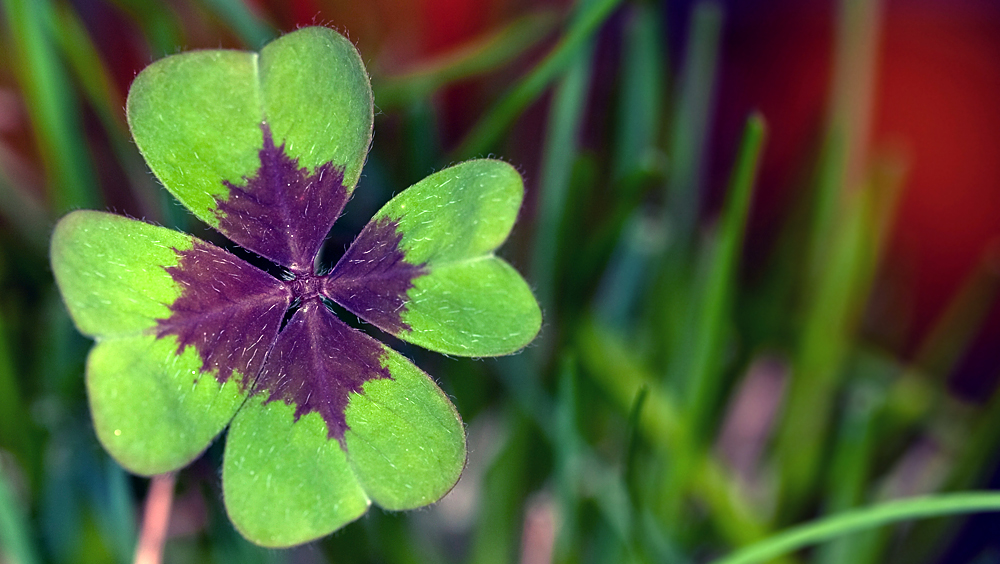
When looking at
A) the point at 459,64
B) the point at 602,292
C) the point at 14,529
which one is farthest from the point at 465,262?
the point at 602,292

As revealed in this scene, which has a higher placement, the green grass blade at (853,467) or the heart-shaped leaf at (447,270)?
the heart-shaped leaf at (447,270)

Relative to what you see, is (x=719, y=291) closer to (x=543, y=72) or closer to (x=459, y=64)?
(x=543, y=72)

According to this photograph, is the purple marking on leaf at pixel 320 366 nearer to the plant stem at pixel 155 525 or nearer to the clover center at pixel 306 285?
the clover center at pixel 306 285

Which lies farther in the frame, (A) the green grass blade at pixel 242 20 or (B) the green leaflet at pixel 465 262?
(A) the green grass blade at pixel 242 20

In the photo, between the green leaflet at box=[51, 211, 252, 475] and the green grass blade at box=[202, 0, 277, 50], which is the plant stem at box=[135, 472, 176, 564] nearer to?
the green leaflet at box=[51, 211, 252, 475]

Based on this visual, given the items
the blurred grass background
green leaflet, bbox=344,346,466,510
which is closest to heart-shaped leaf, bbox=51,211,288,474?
green leaflet, bbox=344,346,466,510

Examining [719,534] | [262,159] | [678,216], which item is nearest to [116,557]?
[262,159]

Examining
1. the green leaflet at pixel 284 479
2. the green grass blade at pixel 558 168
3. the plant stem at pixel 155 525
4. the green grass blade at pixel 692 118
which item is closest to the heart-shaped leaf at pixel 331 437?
the green leaflet at pixel 284 479
